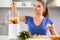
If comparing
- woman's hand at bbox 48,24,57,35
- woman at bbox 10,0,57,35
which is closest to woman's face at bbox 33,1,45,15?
woman at bbox 10,0,57,35

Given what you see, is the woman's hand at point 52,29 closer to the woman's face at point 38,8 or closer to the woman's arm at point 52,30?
the woman's arm at point 52,30

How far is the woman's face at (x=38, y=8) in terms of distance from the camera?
1.72 m

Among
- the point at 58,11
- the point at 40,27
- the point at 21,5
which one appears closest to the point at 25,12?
the point at 21,5

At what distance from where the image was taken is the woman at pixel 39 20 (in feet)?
5.56

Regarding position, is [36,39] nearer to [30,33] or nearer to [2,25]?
[30,33]

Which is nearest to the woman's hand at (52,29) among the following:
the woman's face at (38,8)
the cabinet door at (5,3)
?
the woman's face at (38,8)

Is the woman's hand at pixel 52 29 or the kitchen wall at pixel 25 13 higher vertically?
the kitchen wall at pixel 25 13

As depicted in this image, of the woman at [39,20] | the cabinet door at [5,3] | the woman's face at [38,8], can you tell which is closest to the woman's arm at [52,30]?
the woman at [39,20]

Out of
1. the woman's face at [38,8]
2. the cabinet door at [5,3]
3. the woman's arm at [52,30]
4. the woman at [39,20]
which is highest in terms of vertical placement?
the cabinet door at [5,3]

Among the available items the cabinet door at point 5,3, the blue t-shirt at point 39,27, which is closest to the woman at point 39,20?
the blue t-shirt at point 39,27

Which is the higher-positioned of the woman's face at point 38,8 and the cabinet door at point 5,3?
the cabinet door at point 5,3

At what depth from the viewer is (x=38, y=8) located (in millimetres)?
1730

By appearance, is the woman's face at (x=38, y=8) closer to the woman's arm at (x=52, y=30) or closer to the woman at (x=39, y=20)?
the woman at (x=39, y=20)

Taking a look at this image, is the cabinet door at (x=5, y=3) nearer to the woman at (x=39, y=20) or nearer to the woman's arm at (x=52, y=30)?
the woman at (x=39, y=20)
